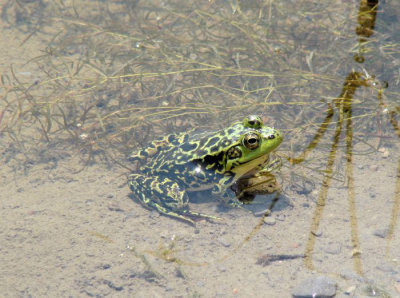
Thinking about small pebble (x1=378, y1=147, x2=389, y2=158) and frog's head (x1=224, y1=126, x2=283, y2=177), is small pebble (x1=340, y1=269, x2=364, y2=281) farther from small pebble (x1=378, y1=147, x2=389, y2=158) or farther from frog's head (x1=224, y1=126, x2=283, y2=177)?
small pebble (x1=378, y1=147, x2=389, y2=158)

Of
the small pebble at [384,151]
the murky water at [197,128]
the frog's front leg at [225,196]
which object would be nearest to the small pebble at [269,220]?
the murky water at [197,128]

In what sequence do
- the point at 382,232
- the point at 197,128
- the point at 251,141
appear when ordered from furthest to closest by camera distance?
the point at 197,128 → the point at 251,141 → the point at 382,232

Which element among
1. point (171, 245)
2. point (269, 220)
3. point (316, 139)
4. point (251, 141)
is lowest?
point (171, 245)

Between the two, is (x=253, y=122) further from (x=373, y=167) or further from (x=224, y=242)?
(x=373, y=167)

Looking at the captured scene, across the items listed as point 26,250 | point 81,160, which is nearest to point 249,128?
point 81,160

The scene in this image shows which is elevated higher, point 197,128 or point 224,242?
point 197,128

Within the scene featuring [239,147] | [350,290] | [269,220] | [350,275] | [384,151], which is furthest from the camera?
[384,151]

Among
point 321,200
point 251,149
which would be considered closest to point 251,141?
point 251,149

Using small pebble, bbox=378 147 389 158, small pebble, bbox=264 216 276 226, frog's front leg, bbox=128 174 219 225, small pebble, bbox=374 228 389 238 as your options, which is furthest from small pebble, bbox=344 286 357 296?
small pebble, bbox=378 147 389 158
